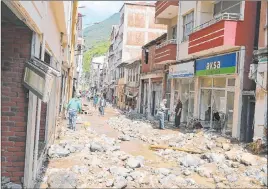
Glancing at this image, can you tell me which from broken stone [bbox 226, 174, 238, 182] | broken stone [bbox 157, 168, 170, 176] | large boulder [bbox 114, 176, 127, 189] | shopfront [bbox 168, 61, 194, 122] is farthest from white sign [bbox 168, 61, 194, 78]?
large boulder [bbox 114, 176, 127, 189]

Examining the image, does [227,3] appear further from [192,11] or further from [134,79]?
[134,79]

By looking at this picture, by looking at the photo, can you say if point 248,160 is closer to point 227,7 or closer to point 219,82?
point 219,82

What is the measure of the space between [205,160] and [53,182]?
4072 millimetres

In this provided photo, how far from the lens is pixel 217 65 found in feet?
40.9

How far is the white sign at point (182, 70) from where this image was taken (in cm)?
A: 1544

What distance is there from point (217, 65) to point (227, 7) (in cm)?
258

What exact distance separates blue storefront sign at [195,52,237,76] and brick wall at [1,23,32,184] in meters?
8.03

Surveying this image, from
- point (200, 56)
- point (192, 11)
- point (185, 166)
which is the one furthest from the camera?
point (192, 11)

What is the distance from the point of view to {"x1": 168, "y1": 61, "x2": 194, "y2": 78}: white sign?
608 inches

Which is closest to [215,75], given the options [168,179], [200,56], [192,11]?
[200,56]

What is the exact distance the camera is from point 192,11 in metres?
16.3

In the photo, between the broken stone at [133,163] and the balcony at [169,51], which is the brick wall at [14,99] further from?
the balcony at [169,51]

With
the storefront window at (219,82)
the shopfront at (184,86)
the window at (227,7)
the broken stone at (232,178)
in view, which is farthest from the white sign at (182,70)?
the broken stone at (232,178)

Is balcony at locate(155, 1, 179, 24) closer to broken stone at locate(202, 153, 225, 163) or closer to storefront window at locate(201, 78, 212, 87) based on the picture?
storefront window at locate(201, 78, 212, 87)
